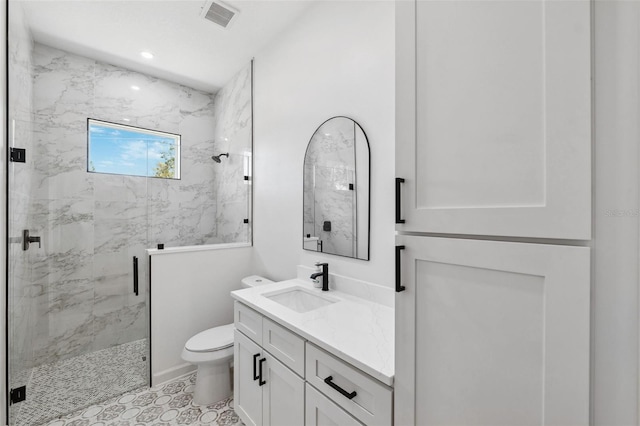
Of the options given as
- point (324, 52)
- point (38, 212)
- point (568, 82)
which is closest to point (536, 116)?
point (568, 82)

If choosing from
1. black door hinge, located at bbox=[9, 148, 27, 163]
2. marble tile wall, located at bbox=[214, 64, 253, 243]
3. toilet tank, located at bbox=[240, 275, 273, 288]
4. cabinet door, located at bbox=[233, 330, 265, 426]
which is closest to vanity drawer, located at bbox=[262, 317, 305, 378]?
cabinet door, located at bbox=[233, 330, 265, 426]

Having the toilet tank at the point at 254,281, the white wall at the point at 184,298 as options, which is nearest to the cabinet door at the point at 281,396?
the toilet tank at the point at 254,281

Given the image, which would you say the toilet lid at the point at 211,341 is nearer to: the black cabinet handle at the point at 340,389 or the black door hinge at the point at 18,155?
the black cabinet handle at the point at 340,389

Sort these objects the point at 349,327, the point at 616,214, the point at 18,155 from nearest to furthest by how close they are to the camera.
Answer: the point at 616,214
the point at 349,327
the point at 18,155

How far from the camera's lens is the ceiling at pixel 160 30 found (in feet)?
6.88

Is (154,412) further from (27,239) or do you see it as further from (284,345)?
(27,239)

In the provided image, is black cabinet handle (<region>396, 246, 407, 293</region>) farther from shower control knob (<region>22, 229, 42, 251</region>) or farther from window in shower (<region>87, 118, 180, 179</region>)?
window in shower (<region>87, 118, 180, 179</region>)

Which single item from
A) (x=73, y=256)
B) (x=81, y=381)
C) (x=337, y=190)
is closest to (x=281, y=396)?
(x=337, y=190)

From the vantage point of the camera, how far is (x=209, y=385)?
6.53 feet

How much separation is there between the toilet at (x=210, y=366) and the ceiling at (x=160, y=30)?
8.16 ft

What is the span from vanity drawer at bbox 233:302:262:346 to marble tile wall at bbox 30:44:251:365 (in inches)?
43.3

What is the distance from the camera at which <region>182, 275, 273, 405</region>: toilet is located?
76.7 inches

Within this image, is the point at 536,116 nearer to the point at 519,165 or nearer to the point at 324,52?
the point at 519,165

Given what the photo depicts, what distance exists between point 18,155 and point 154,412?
6.16 ft
